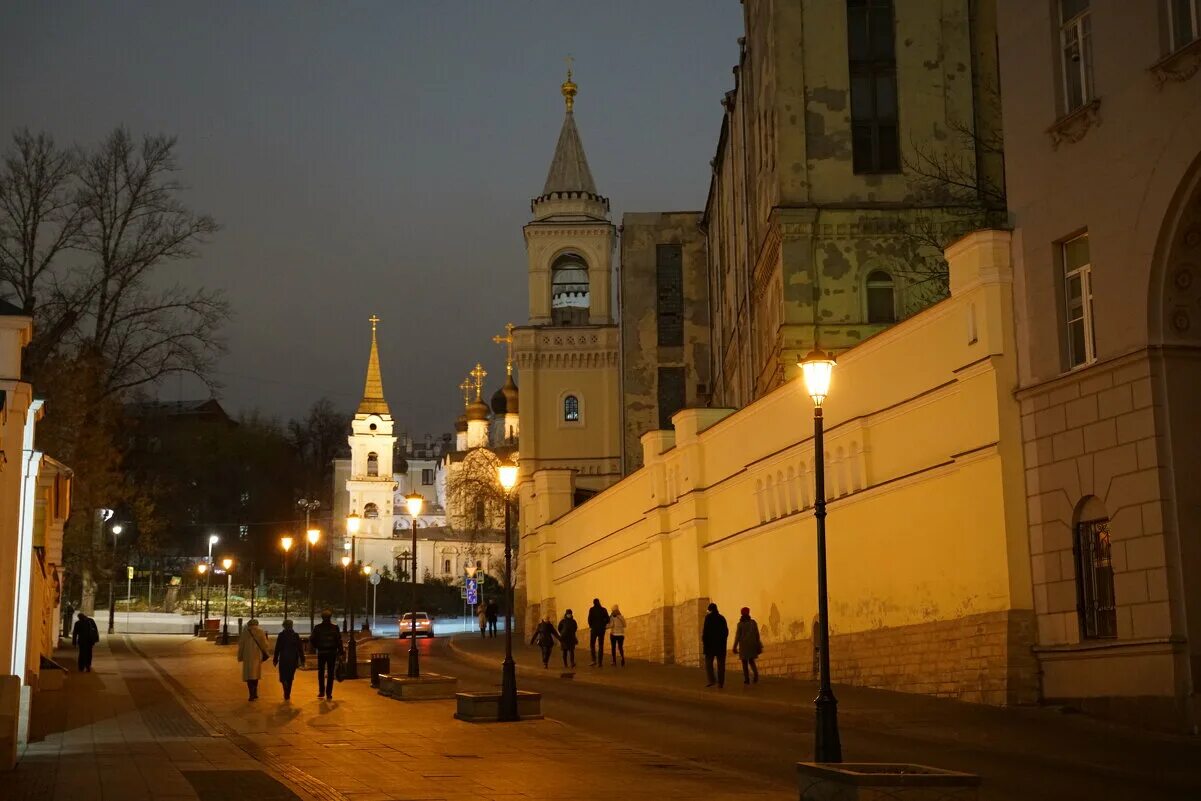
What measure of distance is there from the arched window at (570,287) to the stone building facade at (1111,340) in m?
63.1

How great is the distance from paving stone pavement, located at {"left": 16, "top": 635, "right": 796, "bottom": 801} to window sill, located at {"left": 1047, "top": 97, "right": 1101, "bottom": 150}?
9.32 metres

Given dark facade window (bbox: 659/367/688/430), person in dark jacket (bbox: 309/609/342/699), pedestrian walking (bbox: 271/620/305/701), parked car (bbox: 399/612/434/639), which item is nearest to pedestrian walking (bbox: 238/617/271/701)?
pedestrian walking (bbox: 271/620/305/701)

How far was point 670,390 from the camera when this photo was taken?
A: 7131cm

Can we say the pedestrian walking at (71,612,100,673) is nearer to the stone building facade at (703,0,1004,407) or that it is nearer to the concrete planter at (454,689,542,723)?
the stone building facade at (703,0,1004,407)

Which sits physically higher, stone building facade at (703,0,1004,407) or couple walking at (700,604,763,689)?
stone building facade at (703,0,1004,407)

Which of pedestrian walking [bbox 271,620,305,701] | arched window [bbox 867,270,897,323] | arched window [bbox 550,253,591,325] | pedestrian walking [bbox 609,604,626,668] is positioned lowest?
pedestrian walking [bbox 271,620,305,701]

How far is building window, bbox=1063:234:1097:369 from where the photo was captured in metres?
20.0

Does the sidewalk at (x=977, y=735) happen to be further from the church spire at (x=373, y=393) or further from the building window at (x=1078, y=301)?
the church spire at (x=373, y=393)

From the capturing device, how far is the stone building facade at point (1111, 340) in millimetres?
18062

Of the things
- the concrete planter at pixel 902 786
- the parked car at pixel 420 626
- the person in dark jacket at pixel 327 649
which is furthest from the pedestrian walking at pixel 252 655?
the parked car at pixel 420 626

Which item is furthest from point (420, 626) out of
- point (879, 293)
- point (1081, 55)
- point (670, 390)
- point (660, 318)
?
point (1081, 55)

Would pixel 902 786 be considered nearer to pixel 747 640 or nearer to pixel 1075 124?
pixel 1075 124

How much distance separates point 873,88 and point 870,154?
162cm

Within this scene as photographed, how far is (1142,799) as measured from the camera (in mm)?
13367
